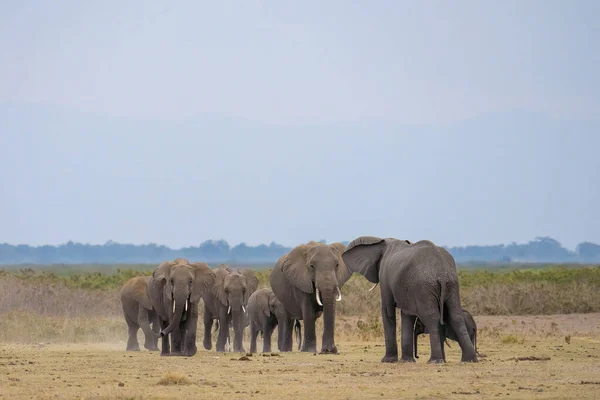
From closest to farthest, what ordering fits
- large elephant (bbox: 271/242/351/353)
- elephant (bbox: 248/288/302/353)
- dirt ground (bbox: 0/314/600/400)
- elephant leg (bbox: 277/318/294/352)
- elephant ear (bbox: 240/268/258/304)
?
dirt ground (bbox: 0/314/600/400), large elephant (bbox: 271/242/351/353), elephant leg (bbox: 277/318/294/352), elephant (bbox: 248/288/302/353), elephant ear (bbox: 240/268/258/304)

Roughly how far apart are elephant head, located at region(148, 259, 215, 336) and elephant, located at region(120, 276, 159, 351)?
2698 millimetres

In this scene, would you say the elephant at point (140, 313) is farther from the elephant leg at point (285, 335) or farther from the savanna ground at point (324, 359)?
the elephant leg at point (285, 335)

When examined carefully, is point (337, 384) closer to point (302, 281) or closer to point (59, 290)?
point (302, 281)

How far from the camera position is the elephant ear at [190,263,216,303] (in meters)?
25.9

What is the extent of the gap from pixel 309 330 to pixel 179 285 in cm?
330

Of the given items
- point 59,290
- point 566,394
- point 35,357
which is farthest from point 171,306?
point 59,290

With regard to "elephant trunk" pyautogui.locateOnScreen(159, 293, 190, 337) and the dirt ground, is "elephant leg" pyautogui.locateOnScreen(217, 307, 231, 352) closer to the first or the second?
the dirt ground

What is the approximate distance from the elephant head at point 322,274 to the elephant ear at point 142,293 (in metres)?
3.85

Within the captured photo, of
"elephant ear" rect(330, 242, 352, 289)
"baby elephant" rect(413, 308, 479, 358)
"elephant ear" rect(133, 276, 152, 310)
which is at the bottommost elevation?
"baby elephant" rect(413, 308, 479, 358)

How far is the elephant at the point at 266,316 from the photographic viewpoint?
2906 centimetres

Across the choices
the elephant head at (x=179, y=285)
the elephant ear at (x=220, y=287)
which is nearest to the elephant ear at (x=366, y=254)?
the elephant head at (x=179, y=285)

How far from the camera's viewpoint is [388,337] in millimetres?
22531

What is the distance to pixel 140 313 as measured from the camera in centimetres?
2956

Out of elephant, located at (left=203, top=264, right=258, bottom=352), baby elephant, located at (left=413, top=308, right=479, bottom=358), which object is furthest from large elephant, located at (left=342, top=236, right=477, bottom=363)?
elephant, located at (left=203, top=264, right=258, bottom=352)
